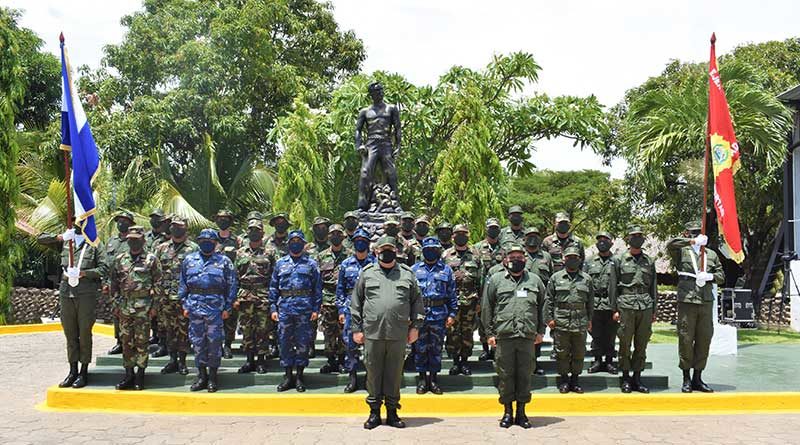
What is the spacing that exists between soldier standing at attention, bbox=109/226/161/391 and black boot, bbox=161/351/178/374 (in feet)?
1.40

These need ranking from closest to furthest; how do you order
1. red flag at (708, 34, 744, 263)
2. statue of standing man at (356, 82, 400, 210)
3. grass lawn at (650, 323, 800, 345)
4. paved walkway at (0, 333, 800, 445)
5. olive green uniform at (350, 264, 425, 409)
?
paved walkway at (0, 333, 800, 445), olive green uniform at (350, 264, 425, 409), red flag at (708, 34, 744, 263), statue of standing man at (356, 82, 400, 210), grass lawn at (650, 323, 800, 345)

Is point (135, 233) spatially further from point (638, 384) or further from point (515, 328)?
point (638, 384)

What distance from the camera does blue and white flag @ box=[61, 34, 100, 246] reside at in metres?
7.54

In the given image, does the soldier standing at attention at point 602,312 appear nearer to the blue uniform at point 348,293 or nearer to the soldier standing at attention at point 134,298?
the blue uniform at point 348,293

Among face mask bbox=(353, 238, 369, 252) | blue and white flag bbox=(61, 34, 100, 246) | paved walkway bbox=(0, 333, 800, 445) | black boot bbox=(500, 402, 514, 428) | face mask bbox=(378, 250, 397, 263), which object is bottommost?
paved walkway bbox=(0, 333, 800, 445)

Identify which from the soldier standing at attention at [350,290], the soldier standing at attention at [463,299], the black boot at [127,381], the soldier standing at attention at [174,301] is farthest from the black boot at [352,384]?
the black boot at [127,381]

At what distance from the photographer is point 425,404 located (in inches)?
289

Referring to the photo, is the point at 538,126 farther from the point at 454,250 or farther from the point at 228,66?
the point at 454,250

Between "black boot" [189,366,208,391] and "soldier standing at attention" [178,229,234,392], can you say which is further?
"black boot" [189,366,208,391]

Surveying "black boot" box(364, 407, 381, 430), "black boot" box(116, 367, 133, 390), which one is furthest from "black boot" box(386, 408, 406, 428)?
"black boot" box(116, 367, 133, 390)

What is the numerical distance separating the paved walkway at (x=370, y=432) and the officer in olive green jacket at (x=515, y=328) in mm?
367

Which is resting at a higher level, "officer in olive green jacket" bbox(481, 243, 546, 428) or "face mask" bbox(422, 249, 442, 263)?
"face mask" bbox(422, 249, 442, 263)

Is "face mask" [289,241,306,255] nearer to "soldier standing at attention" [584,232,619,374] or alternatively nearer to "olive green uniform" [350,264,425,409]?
"olive green uniform" [350,264,425,409]

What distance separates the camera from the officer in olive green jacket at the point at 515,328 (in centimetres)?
659
